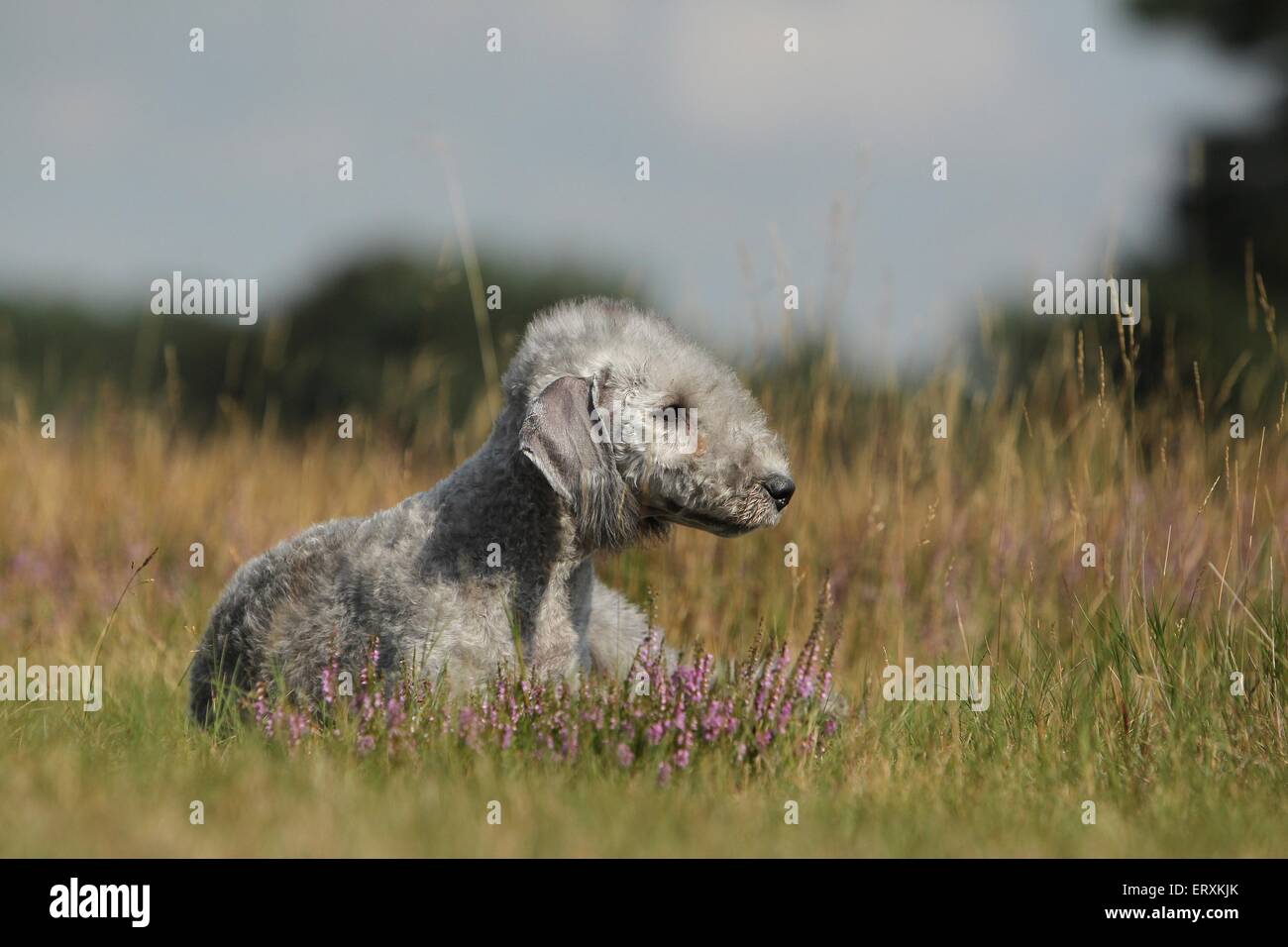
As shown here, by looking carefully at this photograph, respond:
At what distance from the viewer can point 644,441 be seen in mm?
5047


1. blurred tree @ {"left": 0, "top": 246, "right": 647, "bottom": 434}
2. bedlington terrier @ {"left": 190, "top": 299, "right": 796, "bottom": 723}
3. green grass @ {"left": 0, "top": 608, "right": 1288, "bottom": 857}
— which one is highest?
blurred tree @ {"left": 0, "top": 246, "right": 647, "bottom": 434}

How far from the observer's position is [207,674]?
19.5ft

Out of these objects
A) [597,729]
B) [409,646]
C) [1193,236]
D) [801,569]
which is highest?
[1193,236]

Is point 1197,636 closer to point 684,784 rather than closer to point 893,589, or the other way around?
point 893,589

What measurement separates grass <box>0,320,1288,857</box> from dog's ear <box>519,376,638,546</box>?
0.78 m

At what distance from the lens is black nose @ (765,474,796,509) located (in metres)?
5.07

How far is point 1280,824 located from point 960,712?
1402mm

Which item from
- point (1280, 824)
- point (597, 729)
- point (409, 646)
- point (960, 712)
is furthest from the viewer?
point (960, 712)

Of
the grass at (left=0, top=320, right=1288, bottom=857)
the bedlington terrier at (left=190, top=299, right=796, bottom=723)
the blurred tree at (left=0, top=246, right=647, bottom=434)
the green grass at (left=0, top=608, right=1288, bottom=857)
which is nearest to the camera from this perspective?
the green grass at (left=0, top=608, right=1288, bottom=857)

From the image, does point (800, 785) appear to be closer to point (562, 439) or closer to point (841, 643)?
point (562, 439)

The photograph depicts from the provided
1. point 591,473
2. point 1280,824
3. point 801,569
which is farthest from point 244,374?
point 1280,824

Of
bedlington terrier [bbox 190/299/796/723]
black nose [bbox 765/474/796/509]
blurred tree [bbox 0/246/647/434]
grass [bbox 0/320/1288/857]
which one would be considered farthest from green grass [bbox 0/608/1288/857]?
blurred tree [bbox 0/246/647/434]

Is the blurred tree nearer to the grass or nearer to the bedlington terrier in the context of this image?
the grass
